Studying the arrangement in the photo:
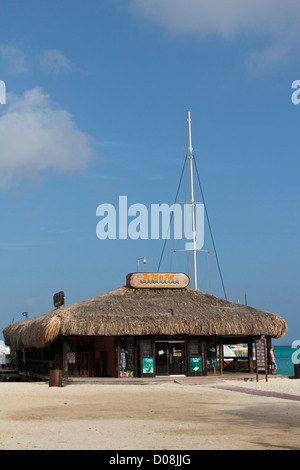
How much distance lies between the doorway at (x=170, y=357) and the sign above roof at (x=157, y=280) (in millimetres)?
3985

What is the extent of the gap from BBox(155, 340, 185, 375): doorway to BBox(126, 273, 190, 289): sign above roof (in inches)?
157

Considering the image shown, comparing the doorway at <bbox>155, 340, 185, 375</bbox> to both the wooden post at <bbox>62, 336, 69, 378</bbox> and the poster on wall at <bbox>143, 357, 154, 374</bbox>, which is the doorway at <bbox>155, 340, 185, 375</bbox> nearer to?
the poster on wall at <bbox>143, 357, 154, 374</bbox>

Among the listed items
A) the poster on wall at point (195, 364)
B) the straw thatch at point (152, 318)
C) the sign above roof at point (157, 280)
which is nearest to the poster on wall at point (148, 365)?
the straw thatch at point (152, 318)

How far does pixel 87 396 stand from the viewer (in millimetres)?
20188

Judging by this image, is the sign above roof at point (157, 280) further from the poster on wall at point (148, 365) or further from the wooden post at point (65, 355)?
the wooden post at point (65, 355)

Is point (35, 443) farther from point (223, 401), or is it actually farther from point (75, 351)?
point (75, 351)

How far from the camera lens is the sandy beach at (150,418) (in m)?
10.3

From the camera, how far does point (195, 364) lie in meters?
28.1

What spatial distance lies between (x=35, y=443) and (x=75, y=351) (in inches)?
740

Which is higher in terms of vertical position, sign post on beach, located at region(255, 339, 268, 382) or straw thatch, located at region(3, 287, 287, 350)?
straw thatch, located at region(3, 287, 287, 350)

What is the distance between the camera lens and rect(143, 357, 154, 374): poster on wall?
1081 inches

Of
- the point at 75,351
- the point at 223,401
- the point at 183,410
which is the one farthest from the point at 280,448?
the point at 75,351

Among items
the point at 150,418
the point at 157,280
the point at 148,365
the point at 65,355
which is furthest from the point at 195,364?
the point at 150,418

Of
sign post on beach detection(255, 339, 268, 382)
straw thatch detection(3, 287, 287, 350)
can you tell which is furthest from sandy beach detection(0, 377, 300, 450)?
straw thatch detection(3, 287, 287, 350)
